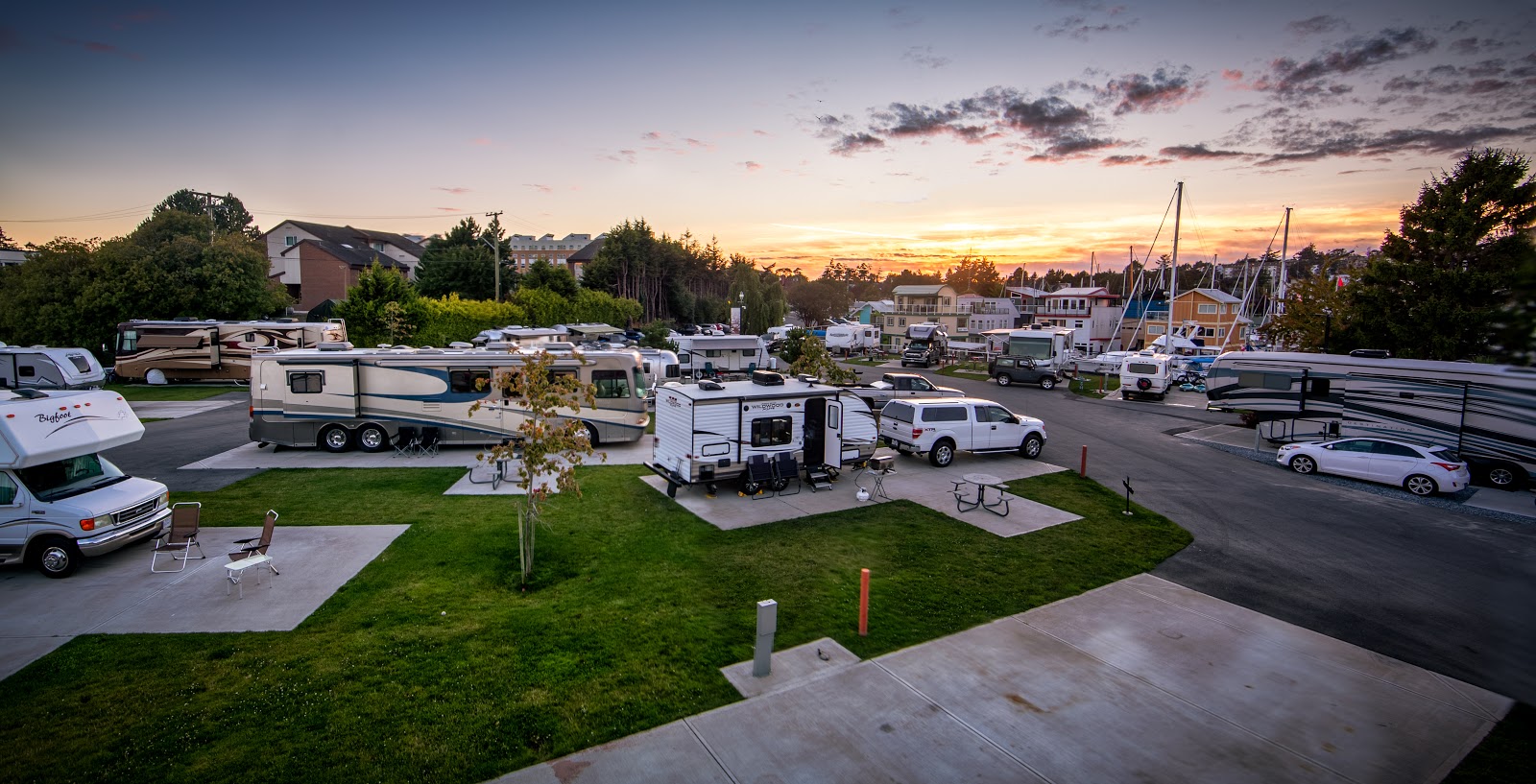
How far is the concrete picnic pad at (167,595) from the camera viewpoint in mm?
8812

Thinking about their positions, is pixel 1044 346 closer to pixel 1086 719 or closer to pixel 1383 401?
pixel 1383 401

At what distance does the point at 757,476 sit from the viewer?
15109 millimetres

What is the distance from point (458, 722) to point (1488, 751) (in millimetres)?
10437

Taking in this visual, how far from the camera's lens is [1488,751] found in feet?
22.6

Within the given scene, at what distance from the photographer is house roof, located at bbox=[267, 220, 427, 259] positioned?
66.9 meters

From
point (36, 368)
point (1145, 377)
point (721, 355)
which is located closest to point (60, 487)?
point (36, 368)

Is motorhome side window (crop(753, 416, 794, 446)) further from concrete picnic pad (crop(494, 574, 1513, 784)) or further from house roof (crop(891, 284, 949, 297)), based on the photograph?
house roof (crop(891, 284, 949, 297))

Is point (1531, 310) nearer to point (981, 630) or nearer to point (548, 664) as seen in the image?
point (981, 630)

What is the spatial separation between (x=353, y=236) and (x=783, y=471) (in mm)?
76237

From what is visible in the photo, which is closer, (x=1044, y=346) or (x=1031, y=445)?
(x=1031, y=445)

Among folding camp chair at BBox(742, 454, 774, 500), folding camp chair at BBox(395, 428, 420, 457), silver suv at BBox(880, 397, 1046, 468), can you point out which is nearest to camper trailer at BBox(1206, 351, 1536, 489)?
silver suv at BBox(880, 397, 1046, 468)

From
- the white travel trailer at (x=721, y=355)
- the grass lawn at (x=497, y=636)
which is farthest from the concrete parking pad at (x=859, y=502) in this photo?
the white travel trailer at (x=721, y=355)

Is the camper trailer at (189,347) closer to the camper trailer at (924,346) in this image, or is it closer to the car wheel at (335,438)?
the car wheel at (335,438)

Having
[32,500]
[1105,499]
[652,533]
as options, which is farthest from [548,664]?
[1105,499]
